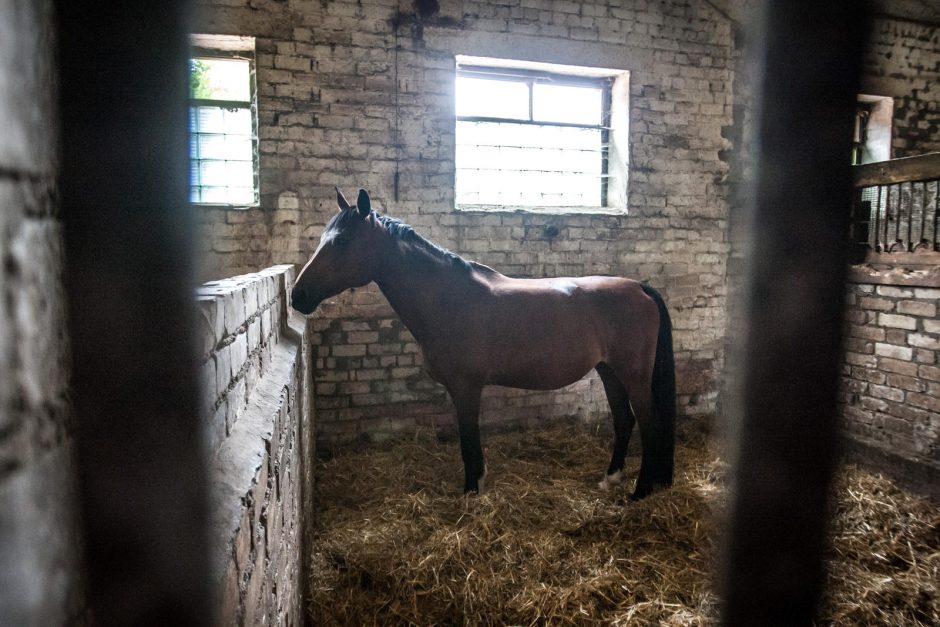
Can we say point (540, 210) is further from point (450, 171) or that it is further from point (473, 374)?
point (473, 374)

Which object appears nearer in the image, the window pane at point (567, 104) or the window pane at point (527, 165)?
the window pane at point (527, 165)

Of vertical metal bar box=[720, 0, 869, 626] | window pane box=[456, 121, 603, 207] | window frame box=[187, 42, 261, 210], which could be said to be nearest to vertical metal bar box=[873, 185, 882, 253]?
window pane box=[456, 121, 603, 207]

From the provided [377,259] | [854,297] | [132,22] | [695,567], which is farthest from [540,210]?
[132,22]

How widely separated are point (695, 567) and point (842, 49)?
2.83 m

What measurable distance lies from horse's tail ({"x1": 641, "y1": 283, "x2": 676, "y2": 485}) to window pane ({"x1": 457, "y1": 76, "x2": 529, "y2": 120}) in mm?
2056

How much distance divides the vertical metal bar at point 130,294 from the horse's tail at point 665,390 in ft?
11.9

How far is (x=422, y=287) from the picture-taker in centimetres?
347

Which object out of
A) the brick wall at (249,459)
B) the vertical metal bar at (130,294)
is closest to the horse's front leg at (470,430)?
the brick wall at (249,459)

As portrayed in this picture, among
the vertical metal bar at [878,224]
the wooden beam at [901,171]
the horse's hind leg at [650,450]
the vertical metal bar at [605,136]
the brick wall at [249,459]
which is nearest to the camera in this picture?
the brick wall at [249,459]

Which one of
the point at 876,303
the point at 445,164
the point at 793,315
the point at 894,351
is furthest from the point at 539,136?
the point at 793,315

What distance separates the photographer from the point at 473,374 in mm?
3438

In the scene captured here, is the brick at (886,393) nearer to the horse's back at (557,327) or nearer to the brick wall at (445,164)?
the brick wall at (445,164)

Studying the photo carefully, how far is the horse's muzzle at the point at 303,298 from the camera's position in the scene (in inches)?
128

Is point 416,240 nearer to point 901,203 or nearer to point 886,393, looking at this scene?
point 901,203
